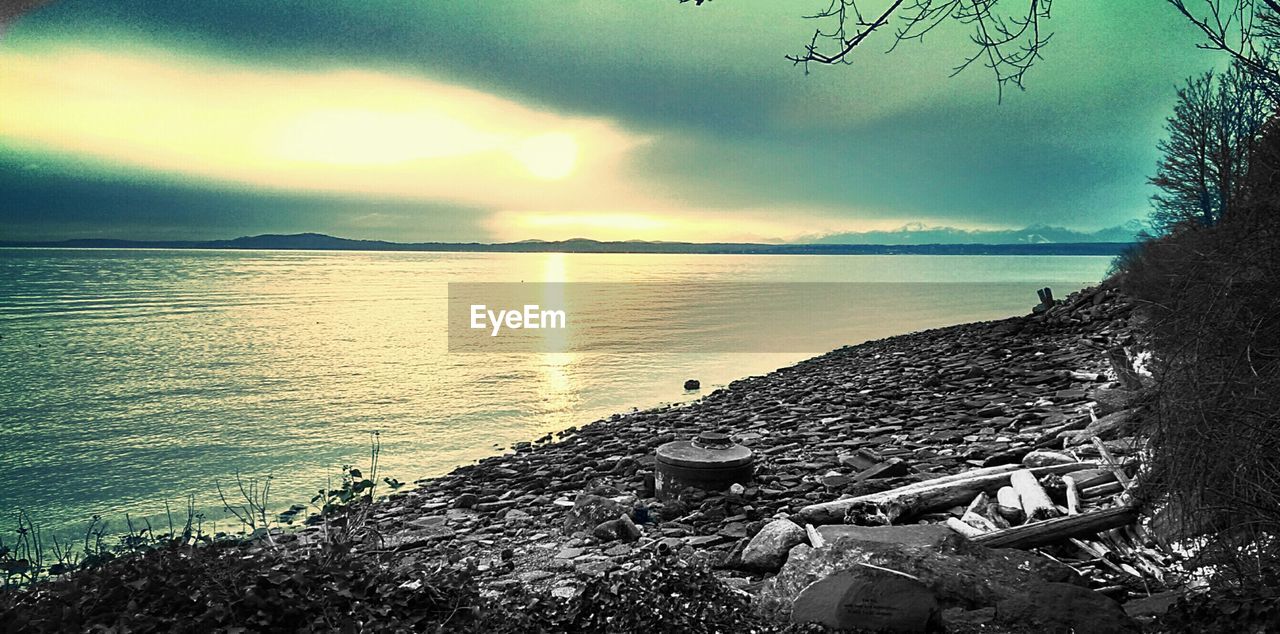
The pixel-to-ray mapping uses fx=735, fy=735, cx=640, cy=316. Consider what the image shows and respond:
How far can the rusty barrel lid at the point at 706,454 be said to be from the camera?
8.76m

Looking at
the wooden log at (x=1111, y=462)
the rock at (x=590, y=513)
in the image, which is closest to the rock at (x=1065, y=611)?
the wooden log at (x=1111, y=462)

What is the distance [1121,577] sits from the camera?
5.63 metres

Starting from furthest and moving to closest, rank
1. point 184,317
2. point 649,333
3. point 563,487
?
point 184,317
point 649,333
point 563,487

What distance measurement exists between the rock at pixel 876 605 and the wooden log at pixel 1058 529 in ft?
5.70

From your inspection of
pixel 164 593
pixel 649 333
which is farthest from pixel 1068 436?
pixel 649 333

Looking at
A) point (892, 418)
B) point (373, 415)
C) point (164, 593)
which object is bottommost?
point (373, 415)

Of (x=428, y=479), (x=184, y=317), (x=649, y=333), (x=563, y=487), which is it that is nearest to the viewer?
(x=563, y=487)

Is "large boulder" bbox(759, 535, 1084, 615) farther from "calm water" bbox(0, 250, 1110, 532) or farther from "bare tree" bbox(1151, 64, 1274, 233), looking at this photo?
"bare tree" bbox(1151, 64, 1274, 233)

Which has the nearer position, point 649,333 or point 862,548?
point 862,548

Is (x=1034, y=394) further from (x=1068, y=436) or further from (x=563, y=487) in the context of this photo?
(x=563, y=487)

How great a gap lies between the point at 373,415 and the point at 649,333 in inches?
904

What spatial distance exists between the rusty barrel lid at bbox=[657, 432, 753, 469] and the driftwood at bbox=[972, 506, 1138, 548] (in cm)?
308

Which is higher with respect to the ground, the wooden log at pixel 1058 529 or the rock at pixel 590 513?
the wooden log at pixel 1058 529

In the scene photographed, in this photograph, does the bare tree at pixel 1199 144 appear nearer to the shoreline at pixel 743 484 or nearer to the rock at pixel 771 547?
the shoreline at pixel 743 484
